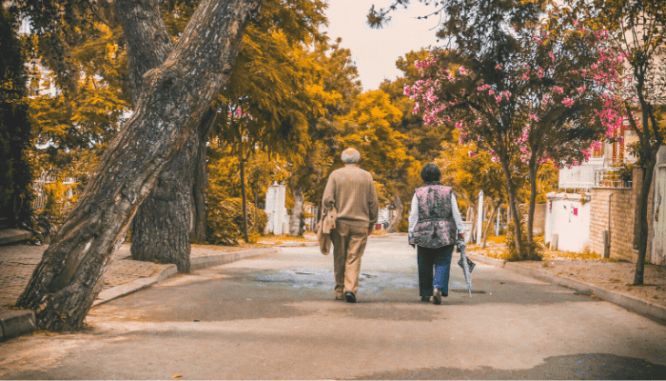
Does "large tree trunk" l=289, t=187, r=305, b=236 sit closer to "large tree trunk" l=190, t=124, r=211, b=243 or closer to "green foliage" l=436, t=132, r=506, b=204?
"green foliage" l=436, t=132, r=506, b=204

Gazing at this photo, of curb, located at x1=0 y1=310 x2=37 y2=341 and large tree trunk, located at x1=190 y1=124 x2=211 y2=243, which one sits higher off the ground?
large tree trunk, located at x1=190 y1=124 x2=211 y2=243

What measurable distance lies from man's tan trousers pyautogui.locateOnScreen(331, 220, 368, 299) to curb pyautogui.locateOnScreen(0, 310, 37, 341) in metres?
4.04

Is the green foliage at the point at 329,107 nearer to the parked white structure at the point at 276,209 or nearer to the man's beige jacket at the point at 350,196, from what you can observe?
the parked white structure at the point at 276,209

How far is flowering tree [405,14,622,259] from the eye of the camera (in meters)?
16.0

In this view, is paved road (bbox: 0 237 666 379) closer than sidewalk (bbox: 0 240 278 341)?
Yes

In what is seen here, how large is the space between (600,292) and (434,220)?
324cm

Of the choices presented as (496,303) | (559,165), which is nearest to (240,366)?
(496,303)

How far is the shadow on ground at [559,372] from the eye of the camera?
4.67 metres

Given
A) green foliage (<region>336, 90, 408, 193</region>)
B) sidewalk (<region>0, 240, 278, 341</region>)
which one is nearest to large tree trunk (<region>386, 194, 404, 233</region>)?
green foliage (<region>336, 90, 408, 193</region>)

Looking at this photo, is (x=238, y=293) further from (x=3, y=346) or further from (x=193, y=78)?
(x=3, y=346)

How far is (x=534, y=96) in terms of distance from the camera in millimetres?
17297

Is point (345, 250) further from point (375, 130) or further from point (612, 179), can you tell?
point (375, 130)

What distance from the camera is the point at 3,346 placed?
17.1 ft

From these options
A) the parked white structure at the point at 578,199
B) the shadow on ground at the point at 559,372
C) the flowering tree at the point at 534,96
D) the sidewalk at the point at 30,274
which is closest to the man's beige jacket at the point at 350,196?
the sidewalk at the point at 30,274
